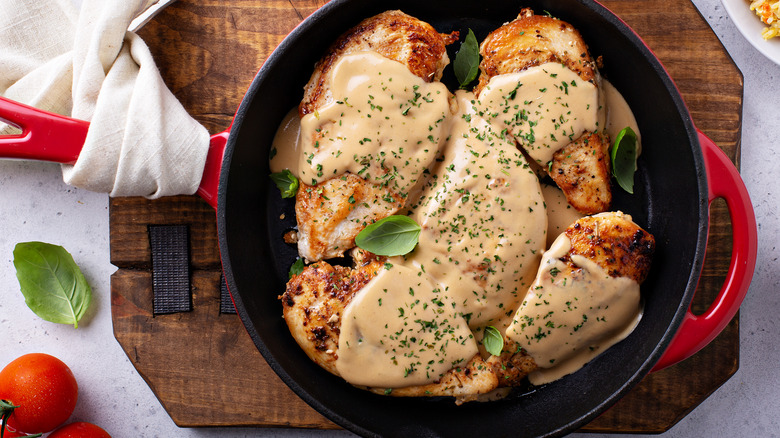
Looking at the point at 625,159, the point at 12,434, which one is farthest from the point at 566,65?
the point at 12,434

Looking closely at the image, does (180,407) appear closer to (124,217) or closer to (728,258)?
(124,217)

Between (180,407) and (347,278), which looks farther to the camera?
(180,407)

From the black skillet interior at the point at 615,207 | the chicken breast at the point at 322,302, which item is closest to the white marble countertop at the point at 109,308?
the black skillet interior at the point at 615,207

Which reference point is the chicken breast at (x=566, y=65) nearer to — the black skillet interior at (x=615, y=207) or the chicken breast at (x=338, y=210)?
the black skillet interior at (x=615, y=207)

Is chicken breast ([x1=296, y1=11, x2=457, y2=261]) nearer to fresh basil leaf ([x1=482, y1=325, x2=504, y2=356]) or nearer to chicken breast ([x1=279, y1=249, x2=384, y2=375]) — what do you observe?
chicken breast ([x1=279, y1=249, x2=384, y2=375])

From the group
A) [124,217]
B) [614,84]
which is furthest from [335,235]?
[614,84]
